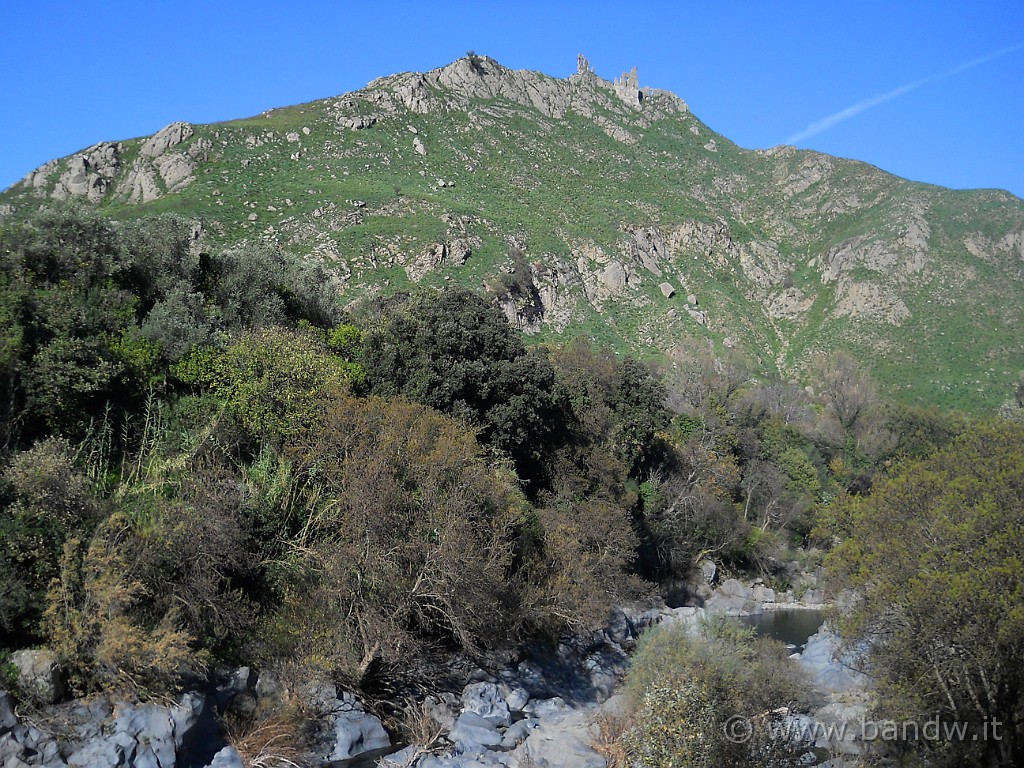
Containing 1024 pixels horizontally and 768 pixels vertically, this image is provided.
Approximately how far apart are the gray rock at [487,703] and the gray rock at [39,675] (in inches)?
425

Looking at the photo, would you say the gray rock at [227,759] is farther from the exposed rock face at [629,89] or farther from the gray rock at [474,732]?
the exposed rock face at [629,89]

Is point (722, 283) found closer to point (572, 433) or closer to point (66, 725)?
point (572, 433)

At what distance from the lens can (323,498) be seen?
885 inches

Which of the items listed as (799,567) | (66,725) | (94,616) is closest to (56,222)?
(94,616)

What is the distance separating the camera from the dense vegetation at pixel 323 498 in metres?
15.4

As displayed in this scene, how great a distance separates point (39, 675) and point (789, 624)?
34.0 m

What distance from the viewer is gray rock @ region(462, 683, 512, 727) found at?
70.0 feet

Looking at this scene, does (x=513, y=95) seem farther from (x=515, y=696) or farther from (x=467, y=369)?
(x=515, y=696)

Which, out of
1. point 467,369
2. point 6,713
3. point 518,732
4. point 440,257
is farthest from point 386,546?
point 440,257

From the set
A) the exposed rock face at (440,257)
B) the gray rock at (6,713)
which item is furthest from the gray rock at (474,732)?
the exposed rock face at (440,257)

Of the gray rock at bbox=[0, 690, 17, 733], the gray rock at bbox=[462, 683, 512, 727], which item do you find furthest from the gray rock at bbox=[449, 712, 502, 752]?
the gray rock at bbox=[0, 690, 17, 733]

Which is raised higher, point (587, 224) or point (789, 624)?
point (587, 224)

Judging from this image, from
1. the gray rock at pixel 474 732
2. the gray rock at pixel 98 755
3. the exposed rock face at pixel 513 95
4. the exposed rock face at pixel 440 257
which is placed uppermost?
the exposed rock face at pixel 513 95

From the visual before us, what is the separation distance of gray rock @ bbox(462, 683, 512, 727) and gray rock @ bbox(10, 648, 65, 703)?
1078cm
